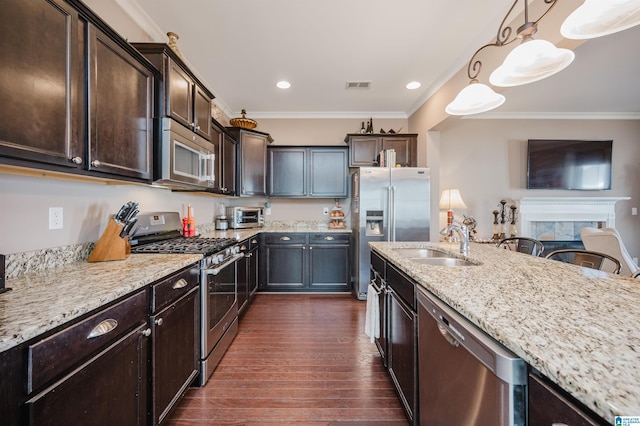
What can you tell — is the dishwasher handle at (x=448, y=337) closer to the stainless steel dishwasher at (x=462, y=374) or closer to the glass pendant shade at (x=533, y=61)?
the stainless steel dishwasher at (x=462, y=374)

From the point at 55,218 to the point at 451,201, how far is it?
4.13 meters

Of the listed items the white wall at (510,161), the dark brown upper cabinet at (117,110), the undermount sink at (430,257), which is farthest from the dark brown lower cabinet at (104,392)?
the white wall at (510,161)

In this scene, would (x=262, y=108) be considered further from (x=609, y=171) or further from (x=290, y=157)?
(x=609, y=171)

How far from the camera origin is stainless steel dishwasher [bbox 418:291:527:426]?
2.15 feet

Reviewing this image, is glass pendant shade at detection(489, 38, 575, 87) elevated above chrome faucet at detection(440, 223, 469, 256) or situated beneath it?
elevated above

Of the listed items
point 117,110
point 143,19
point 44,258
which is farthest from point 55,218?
point 143,19

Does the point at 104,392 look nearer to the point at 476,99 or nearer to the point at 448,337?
the point at 448,337

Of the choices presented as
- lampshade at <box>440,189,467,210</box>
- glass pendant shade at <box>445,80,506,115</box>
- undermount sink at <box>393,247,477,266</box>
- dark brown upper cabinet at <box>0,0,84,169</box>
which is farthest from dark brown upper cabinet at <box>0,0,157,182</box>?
lampshade at <box>440,189,467,210</box>

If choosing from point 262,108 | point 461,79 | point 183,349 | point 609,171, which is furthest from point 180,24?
point 609,171

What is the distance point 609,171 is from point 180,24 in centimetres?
655

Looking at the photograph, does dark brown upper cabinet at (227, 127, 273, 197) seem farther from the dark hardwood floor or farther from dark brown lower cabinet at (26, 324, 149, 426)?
dark brown lower cabinet at (26, 324, 149, 426)

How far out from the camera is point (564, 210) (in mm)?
4254

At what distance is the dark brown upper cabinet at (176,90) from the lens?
172 cm

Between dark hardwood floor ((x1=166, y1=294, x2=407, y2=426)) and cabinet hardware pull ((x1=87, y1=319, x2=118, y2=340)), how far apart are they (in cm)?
92
